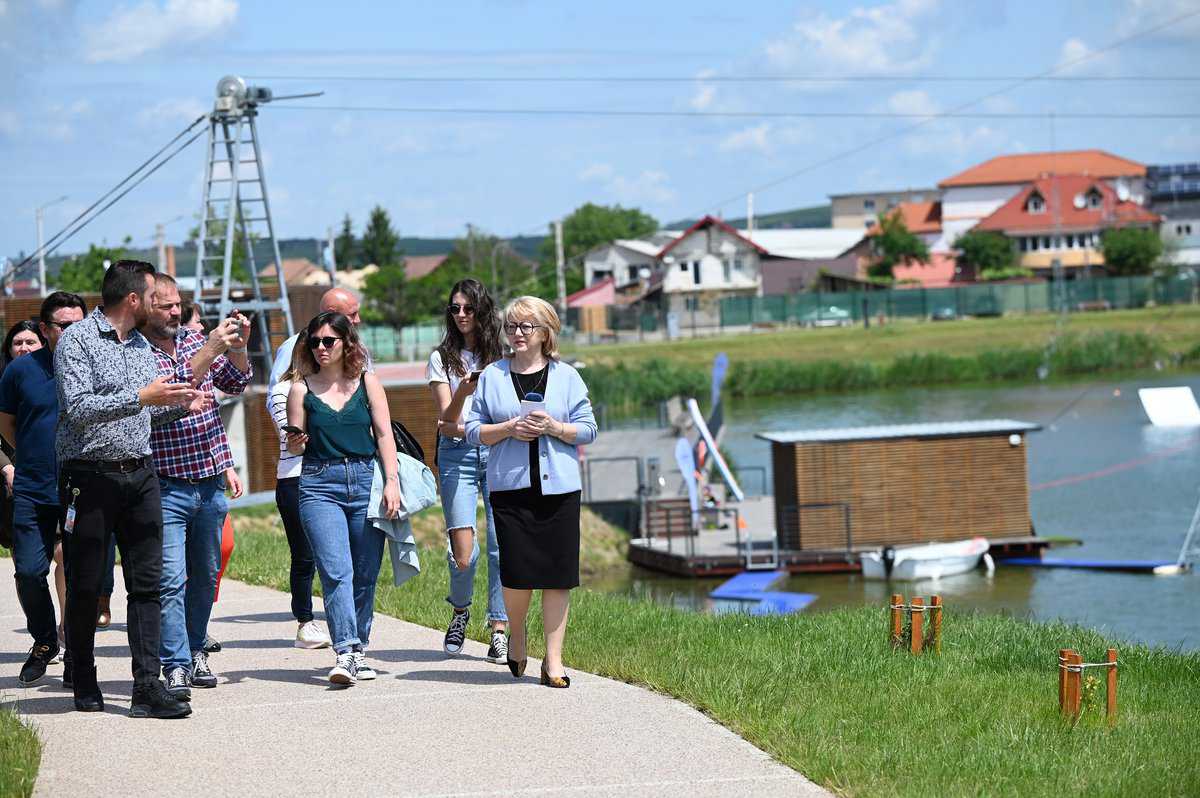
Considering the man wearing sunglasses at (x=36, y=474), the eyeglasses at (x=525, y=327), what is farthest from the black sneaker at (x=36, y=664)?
the eyeglasses at (x=525, y=327)

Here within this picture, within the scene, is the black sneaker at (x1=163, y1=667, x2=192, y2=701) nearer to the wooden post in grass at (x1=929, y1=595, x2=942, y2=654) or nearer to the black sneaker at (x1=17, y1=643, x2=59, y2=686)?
the black sneaker at (x1=17, y1=643, x2=59, y2=686)

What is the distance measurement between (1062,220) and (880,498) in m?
85.8

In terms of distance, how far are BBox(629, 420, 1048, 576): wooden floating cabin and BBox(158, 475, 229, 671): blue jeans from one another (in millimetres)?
24020

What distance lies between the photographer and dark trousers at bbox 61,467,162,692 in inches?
269

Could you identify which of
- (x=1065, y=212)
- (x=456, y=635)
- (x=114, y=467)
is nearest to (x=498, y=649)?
(x=456, y=635)

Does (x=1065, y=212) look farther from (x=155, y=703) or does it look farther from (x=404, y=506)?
(x=155, y=703)

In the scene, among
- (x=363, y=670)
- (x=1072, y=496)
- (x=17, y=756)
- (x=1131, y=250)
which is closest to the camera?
(x=17, y=756)

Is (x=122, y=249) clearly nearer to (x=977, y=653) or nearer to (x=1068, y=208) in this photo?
(x=1068, y=208)

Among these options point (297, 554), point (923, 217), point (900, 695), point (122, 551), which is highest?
point (923, 217)

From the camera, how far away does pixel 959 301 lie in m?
92.8

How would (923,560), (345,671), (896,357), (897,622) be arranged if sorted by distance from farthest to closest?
1. (896,357)
2. (923,560)
3. (897,622)
4. (345,671)

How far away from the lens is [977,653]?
9102mm

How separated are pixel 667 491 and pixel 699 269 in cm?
7390

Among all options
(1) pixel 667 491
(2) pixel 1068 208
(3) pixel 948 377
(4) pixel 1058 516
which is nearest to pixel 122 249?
(3) pixel 948 377
